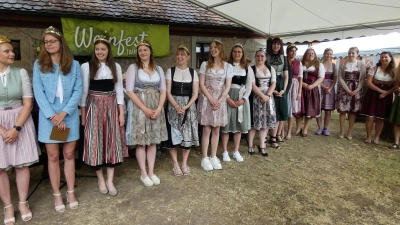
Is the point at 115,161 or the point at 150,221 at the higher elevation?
→ the point at 115,161

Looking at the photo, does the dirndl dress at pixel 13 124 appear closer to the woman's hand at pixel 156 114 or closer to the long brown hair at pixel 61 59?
the long brown hair at pixel 61 59

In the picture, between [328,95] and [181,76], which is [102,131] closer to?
[181,76]

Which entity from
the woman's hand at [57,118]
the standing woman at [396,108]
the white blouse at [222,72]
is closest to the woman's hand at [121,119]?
the woman's hand at [57,118]

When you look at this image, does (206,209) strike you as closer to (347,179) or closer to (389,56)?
(347,179)

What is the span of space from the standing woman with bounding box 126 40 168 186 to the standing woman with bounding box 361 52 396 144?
13.0 feet

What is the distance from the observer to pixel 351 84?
491cm

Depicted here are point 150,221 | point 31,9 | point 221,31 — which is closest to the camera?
point 150,221

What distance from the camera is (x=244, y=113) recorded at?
12.3 feet

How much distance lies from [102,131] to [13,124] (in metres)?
0.75

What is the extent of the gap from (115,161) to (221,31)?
568cm

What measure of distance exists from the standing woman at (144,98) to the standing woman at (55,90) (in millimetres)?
575

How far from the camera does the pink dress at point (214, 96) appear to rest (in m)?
3.44

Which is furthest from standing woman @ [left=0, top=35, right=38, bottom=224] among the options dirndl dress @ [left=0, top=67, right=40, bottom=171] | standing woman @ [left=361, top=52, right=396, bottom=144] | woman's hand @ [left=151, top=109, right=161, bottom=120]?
standing woman @ [left=361, top=52, right=396, bottom=144]

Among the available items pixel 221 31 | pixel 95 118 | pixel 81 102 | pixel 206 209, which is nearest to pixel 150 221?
pixel 206 209
